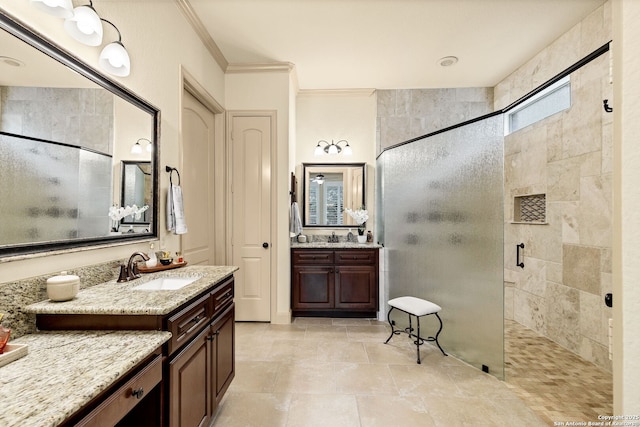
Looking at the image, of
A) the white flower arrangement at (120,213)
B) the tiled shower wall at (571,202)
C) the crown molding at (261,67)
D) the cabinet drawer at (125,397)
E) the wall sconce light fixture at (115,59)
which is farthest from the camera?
the crown molding at (261,67)

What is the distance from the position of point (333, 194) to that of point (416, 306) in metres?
2.00

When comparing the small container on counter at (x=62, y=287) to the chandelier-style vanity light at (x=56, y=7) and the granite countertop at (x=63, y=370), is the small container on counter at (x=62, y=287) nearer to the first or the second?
the granite countertop at (x=63, y=370)

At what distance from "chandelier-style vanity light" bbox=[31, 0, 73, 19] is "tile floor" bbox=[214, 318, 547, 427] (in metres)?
2.34

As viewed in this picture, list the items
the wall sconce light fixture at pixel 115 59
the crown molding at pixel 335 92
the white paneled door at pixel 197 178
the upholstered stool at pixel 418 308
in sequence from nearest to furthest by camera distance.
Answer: the wall sconce light fixture at pixel 115 59 → the upholstered stool at pixel 418 308 → the white paneled door at pixel 197 178 → the crown molding at pixel 335 92

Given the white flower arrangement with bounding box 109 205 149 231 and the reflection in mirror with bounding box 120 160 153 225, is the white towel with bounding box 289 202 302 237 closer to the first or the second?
the reflection in mirror with bounding box 120 160 153 225

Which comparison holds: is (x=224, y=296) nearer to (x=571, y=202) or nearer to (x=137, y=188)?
(x=137, y=188)

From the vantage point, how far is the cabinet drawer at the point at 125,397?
81cm

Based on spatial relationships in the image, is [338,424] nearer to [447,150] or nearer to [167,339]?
[167,339]

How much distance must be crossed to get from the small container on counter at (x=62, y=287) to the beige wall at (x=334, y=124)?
3141 mm

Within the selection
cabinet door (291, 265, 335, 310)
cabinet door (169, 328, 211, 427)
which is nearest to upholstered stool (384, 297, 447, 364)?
cabinet door (291, 265, 335, 310)

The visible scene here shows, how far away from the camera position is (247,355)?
2.67m

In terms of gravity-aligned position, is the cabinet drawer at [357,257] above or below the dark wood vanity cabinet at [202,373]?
above

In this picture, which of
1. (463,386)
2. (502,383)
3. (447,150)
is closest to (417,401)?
(463,386)

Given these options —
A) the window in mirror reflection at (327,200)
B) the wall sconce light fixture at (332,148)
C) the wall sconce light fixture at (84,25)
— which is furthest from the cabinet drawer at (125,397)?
the wall sconce light fixture at (332,148)
